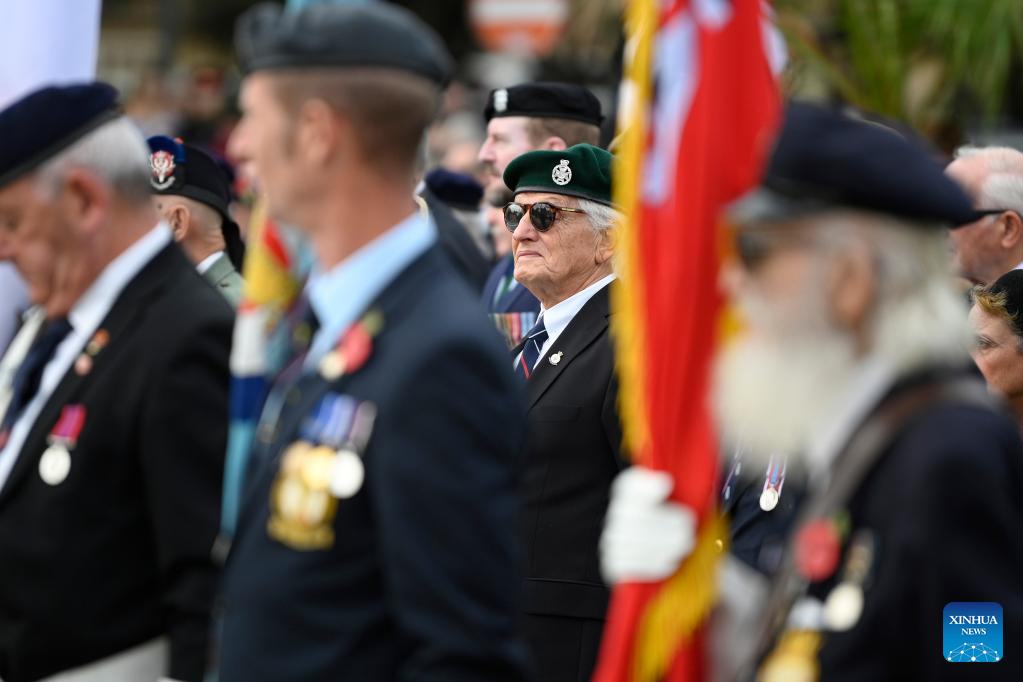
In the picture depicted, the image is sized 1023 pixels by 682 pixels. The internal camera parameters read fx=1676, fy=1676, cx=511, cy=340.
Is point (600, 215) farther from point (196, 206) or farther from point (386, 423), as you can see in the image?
point (386, 423)

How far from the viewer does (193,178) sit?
6020 mm

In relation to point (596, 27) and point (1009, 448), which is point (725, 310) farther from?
point (596, 27)

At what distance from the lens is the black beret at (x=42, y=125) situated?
362 centimetres

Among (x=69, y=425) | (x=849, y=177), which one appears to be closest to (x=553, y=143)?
(x=69, y=425)

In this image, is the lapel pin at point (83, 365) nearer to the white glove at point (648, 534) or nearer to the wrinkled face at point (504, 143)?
the white glove at point (648, 534)

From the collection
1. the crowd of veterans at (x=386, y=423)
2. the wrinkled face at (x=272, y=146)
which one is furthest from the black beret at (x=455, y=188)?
the wrinkled face at (x=272, y=146)

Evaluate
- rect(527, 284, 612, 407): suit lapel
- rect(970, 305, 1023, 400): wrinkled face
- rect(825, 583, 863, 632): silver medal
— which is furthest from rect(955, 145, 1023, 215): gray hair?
rect(825, 583, 863, 632): silver medal

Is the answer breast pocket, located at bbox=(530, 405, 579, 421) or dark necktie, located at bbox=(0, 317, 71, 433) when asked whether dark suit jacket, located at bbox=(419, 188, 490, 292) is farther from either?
dark necktie, located at bbox=(0, 317, 71, 433)

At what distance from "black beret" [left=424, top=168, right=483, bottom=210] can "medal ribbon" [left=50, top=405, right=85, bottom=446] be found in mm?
4581

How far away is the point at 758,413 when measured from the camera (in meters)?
2.91

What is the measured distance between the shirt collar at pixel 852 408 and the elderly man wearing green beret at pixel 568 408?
2261 millimetres

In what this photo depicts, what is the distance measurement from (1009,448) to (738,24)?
1035mm

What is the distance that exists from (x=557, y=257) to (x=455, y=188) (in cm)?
258

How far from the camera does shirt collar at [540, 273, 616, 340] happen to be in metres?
5.71
